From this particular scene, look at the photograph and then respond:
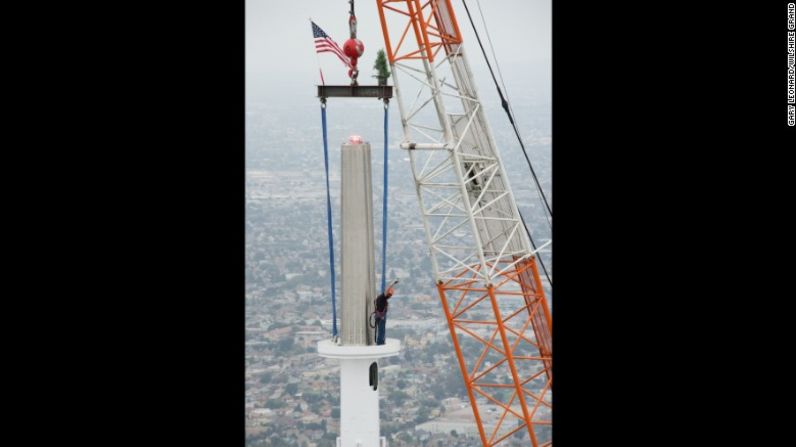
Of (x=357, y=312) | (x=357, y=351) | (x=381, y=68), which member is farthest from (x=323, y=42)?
(x=357, y=351)

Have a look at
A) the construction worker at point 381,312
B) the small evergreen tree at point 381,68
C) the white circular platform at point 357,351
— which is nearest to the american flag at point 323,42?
the small evergreen tree at point 381,68

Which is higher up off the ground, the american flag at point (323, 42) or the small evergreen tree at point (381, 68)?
the american flag at point (323, 42)

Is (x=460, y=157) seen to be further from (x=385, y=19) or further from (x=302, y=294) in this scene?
(x=302, y=294)

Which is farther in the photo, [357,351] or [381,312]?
[381,312]

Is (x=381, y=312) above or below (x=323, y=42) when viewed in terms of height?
below

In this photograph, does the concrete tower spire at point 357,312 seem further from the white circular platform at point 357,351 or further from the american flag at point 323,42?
the american flag at point 323,42

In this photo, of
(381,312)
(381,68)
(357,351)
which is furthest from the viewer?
(381,68)

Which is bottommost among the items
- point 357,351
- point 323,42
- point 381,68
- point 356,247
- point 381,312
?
point 357,351

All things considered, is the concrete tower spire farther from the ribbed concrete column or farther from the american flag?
the american flag

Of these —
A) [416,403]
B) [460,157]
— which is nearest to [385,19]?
[460,157]

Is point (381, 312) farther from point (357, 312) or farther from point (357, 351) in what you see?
point (357, 351)
